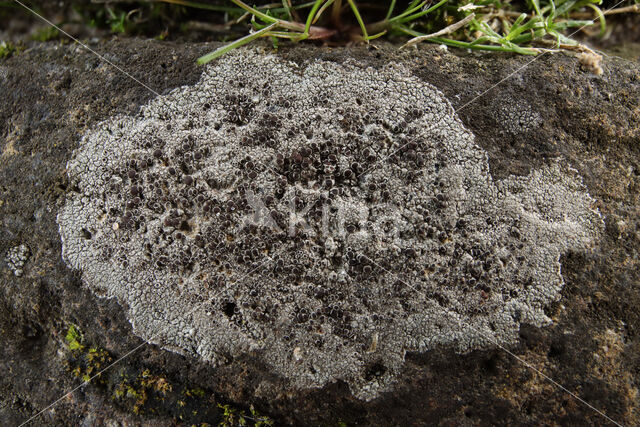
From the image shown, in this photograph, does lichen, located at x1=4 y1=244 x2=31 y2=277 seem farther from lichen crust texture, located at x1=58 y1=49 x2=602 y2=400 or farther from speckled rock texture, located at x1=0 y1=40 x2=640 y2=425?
lichen crust texture, located at x1=58 y1=49 x2=602 y2=400

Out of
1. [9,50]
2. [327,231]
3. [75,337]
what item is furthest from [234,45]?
[75,337]

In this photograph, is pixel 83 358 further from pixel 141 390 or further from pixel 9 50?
pixel 9 50

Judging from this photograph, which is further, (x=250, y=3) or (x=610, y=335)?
(x=250, y=3)

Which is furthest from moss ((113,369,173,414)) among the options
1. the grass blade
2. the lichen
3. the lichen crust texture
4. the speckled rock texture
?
the grass blade

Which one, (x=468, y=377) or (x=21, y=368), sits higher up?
(x=468, y=377)

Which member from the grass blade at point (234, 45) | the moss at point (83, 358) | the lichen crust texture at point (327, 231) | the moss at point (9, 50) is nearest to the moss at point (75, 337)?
the moss at point (83, 358)

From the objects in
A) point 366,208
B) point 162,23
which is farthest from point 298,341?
point 162,23

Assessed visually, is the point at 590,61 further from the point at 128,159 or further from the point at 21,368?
the point at 21,368
